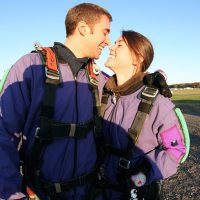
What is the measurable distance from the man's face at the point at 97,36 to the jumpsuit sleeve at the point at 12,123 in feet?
2.95

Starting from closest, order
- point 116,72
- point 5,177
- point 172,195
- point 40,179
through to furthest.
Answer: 1. point 5,177
2. point 40,179
3. point 116,72
4. point 172,195

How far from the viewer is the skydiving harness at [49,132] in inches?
118

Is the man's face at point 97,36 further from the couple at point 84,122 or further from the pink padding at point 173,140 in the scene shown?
the pink padding at point 173,140

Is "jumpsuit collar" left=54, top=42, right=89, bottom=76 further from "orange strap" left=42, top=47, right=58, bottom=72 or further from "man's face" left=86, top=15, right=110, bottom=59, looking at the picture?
"man's face" left=86, top=15, right=110, bottom=59

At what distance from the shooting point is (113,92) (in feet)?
12.6

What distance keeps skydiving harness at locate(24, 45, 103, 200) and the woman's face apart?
655 mm

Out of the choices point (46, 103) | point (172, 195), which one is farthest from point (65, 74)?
point (172, 195)

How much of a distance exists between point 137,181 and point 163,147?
0.44 metres

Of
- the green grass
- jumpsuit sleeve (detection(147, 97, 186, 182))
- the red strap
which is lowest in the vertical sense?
the green grass

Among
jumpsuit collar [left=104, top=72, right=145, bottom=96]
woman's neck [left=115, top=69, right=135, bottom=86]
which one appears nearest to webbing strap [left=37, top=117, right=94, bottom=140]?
jumpsuit collar [left=104, top=72, right=145, bottom=96]

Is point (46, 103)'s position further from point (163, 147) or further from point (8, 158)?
point (163, 147)

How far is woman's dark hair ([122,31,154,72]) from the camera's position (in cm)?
385

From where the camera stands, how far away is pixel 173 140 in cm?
346

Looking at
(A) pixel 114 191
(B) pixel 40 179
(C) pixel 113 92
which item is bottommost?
(A) pixel 114 191
